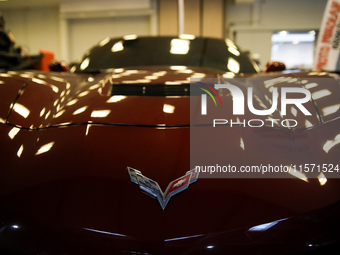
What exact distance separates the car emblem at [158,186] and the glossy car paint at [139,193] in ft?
0.04

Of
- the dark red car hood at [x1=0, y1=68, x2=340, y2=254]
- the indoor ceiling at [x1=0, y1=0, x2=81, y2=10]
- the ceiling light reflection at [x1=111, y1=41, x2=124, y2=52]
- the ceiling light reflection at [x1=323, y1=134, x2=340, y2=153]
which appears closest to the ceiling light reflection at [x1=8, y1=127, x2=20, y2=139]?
the dark red car hood at [x1=0, y1=68, x2=340, y2=254]

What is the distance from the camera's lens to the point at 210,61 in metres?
1.82

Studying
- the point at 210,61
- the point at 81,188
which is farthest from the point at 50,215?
the point at 210,61

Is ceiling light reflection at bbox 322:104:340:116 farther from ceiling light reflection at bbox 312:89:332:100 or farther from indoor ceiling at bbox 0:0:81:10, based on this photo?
indoor ceiling at bbox 0:0:81:10

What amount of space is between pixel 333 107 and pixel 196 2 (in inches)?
369

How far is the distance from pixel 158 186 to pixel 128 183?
78mm

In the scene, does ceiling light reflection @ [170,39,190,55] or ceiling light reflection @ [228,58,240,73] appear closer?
ceiling light reflection @ [228,58,240,73]

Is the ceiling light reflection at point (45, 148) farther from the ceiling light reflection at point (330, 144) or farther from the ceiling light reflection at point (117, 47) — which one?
the ceiling light reflection at point (117, 47)

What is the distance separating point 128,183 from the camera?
68 centimetres

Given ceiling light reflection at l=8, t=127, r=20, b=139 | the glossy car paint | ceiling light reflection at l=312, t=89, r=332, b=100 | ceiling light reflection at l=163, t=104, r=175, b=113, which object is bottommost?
the glossy car paint

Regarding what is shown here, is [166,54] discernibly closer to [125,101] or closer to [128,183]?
[125,101]

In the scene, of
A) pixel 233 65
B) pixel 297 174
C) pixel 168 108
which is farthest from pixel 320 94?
pixel 233 65

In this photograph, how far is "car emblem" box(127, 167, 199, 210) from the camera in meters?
0.65

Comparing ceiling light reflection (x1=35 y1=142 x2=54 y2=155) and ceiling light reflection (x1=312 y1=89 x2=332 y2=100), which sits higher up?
ceiling light reflection (x1=312 y1=89 x2=332 y2=100)
